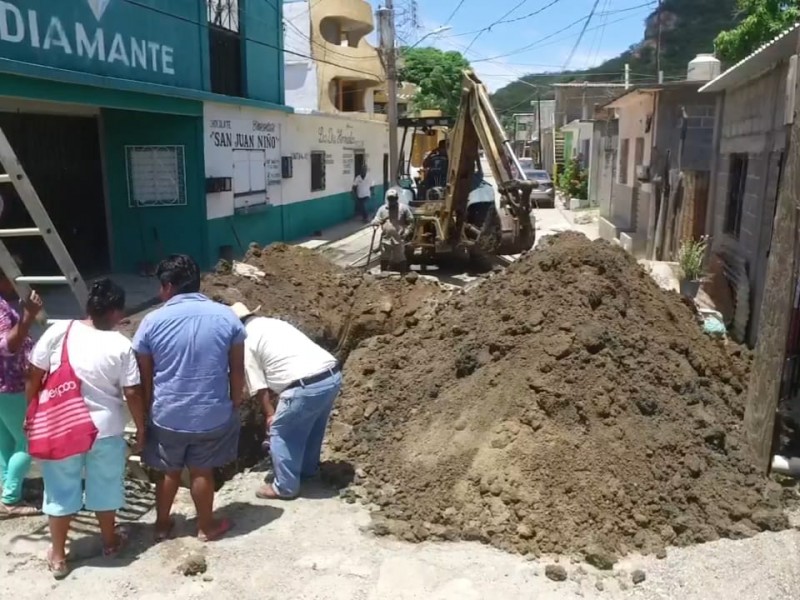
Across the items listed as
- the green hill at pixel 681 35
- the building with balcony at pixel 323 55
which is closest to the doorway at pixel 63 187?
the building with balcony at pixel 323 55

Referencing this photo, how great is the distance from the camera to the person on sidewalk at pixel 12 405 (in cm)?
438

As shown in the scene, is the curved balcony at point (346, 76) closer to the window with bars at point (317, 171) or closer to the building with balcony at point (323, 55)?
the building with balcony at point (323, 55)

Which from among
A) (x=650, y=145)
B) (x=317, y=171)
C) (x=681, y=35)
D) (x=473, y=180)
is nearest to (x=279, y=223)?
(x=317, y=171)

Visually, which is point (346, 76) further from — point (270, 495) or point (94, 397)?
point (94, 397)

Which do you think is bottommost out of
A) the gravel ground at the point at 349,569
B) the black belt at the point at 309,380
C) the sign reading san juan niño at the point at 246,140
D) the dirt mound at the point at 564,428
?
the gravel ground at the point at 349,569

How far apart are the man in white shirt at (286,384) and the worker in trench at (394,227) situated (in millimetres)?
7803

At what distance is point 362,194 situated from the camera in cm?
2345

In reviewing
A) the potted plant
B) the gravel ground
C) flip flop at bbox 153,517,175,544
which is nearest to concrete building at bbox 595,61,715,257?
the potted plant

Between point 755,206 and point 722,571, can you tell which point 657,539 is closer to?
point 722,571

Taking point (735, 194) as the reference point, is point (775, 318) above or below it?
below

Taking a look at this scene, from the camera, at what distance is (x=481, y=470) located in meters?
4.75

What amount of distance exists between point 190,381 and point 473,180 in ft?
31.5

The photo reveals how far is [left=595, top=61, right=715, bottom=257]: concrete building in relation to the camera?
523 inches

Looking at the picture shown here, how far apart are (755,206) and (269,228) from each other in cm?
1037
